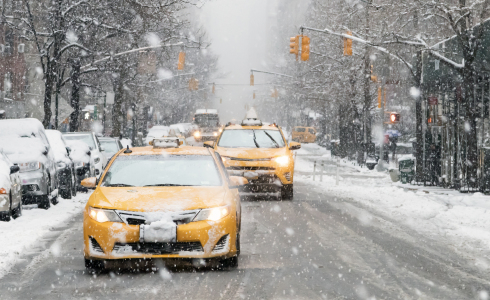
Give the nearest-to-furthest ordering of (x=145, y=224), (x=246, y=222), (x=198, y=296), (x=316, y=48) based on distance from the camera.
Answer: (x=198, y=296) < (x=145, y=224) < (x=246, y=222) < (x=316, y=48)

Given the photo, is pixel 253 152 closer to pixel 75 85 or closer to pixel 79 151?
pixel 79 151

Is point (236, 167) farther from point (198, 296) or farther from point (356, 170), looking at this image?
point (356, 170)

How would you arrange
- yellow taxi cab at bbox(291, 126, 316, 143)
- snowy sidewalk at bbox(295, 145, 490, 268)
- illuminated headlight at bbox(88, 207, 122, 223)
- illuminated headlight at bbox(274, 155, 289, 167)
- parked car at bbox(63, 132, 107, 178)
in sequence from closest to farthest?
illuminated headlight at bbox(88, 207, 122, 223)
snowy sidewalk at bbox(295, 145, 490, 268)
illuminated headlight at bbox(274, 155, 289, 167)
parked car at bbox(63, 132, 107, 178)
yellow taxi cab at bbox(291, 126, 316, 143)

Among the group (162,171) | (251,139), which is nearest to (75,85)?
(251,139)

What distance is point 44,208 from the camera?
14805 mm

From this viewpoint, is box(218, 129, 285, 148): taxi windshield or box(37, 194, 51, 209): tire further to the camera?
box(218, 129, 285, 148): taxi windshield

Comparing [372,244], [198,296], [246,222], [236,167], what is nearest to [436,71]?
[236,167]

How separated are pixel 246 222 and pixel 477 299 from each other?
6.18m

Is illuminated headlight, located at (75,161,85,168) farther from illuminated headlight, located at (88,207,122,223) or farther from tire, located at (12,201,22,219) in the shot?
illuminated headlight, located at (88,207,122,223)

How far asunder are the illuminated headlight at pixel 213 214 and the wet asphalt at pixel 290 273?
613 millimetres

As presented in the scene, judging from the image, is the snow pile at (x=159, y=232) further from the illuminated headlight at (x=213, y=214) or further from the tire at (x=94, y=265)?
the tire at (x=94, y=265)

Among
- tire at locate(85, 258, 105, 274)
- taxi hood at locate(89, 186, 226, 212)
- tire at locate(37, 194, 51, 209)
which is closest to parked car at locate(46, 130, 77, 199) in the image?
tire at locate(37, 194, 51, 209)

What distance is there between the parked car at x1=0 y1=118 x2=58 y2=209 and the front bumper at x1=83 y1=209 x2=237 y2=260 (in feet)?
23.9

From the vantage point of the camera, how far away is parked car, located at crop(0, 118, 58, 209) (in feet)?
46.3
